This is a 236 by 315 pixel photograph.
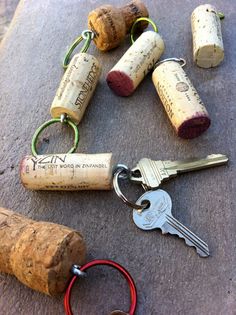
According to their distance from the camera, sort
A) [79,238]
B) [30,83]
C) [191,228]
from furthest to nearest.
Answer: [30,83] → [191,228] → [79,238]

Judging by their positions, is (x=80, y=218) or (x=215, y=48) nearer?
(x=80, y=218)

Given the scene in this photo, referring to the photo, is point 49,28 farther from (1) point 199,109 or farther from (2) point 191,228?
(2) point 191,228

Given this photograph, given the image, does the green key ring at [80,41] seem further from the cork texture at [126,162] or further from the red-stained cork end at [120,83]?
the red-stained cork end at [120,83]

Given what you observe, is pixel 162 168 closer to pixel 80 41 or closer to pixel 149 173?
pixel 149 173

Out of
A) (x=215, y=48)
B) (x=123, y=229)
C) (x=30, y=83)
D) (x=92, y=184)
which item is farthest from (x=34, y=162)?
(x=215, y=48)

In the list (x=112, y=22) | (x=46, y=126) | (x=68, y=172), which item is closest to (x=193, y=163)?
(x=68, y=172)

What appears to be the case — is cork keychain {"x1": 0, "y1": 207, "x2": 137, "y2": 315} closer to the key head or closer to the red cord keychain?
the red cord keychain

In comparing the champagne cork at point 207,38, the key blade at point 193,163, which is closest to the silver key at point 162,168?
the key blade at point 193,163
